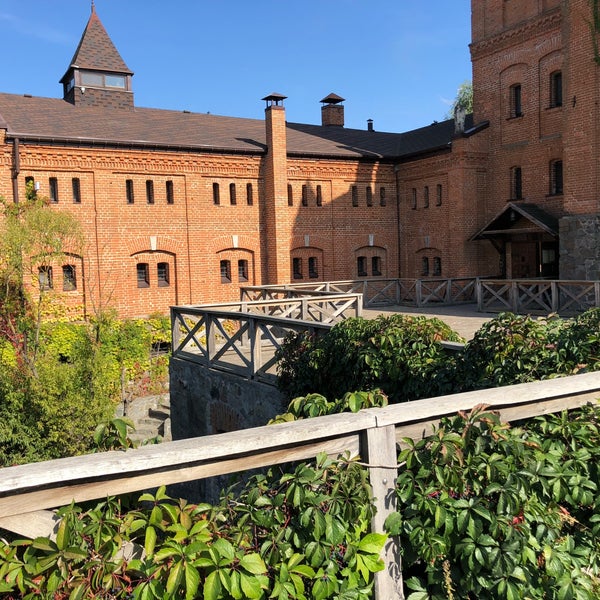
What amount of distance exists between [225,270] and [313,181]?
16.9ft

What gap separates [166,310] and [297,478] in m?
20.9

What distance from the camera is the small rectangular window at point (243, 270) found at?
24781 mm

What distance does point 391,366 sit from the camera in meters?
6.54

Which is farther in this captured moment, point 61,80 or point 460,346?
point 61,80

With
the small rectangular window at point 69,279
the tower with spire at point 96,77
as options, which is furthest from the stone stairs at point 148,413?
the tower with spire at point 96,77

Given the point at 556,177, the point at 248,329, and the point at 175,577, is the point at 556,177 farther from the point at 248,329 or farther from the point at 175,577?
the point at 175,577

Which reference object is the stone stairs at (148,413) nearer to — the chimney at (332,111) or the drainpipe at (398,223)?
the drainpipe at (398,223)

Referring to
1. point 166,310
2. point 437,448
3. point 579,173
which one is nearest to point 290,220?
point 166,310

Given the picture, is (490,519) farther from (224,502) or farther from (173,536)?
(173,536)

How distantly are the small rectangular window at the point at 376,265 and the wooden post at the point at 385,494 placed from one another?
24.4 metres

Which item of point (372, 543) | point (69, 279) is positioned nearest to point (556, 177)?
point (69, 279)

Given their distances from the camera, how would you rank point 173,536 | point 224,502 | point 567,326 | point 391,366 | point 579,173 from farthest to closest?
point 579,173, point 391,366, point 567,326, point 224,502, point 173,536

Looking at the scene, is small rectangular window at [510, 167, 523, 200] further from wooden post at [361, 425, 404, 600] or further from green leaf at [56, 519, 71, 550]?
green leaf at [56, 519, 71, 550]

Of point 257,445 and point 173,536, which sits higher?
point 257,445
